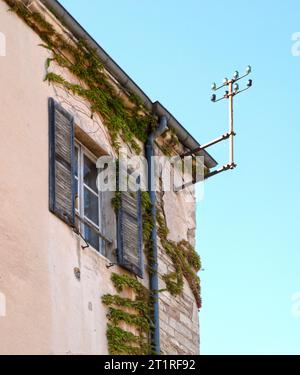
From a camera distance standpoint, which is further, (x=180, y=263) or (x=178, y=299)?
(x=180, y=263)

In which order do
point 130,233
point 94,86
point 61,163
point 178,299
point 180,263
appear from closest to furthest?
1. point 61,163
2. point 130,233
3. point 94,86
4. point 178,299
5. point 180,263

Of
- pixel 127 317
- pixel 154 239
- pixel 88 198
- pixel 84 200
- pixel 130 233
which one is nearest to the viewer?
pixel 127 317

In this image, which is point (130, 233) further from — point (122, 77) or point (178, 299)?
point (122, 77)

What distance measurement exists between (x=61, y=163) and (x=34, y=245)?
43.5 inches

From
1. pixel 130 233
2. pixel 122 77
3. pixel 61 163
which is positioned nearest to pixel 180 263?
pixel 130 233

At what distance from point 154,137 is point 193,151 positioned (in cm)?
68

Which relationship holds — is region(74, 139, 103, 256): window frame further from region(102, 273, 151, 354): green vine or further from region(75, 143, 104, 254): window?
region(102, 273, 151, 354): green vine

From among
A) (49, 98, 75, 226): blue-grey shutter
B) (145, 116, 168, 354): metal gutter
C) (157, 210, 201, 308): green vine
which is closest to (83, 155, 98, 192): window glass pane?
(49, 98, 75, 226): blue-grey shutter

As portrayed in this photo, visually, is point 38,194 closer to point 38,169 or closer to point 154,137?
point 38,169

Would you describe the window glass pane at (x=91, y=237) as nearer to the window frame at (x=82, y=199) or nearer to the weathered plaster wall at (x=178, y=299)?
the window frame at (x=82, y=199)

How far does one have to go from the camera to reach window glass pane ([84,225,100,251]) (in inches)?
502

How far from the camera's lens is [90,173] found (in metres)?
13.2

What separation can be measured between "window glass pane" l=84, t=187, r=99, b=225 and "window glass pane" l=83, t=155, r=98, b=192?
90mm

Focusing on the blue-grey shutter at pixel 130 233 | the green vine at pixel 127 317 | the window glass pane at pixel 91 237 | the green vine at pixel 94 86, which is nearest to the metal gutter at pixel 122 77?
the green vine at pixel 94 86
